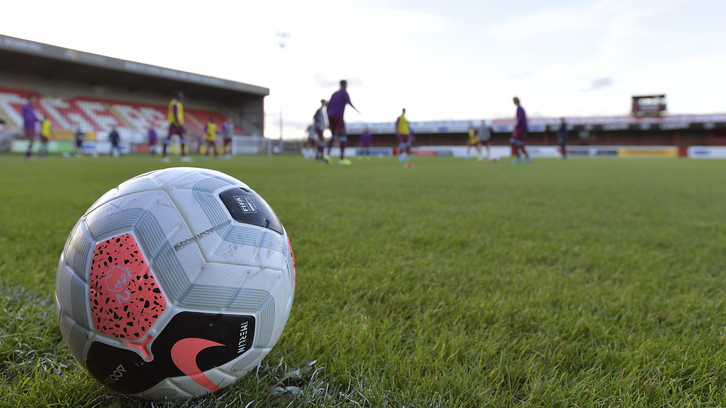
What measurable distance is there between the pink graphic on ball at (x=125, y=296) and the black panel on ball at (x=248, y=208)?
9.4 inches

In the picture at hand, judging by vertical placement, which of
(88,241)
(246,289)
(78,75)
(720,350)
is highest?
(78,75)

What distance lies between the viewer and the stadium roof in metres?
27.4

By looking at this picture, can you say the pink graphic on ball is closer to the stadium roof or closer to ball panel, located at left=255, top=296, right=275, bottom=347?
→ ball panel, located at left=255, top=296, right=275, bottom=347

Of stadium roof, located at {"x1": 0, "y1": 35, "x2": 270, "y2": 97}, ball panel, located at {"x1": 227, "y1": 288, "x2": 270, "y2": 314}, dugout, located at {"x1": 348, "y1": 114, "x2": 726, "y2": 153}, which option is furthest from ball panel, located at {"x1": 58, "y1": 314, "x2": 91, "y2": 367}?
dugout, located at {"x1": 348, "y1": 114, "x2": 726, "y2": 153}

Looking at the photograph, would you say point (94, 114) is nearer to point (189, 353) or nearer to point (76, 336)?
point (76, 336)

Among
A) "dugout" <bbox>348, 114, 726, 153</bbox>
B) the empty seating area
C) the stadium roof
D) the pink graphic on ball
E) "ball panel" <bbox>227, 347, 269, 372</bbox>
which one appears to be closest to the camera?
the pink graphic on ball

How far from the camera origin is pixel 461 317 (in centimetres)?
155

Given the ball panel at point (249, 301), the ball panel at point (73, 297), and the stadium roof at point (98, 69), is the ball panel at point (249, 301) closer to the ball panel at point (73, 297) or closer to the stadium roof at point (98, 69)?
the ball panel at point (73, 297)

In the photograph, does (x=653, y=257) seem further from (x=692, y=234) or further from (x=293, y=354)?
(x=293, y=354)

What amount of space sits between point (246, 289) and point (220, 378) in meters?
0.24

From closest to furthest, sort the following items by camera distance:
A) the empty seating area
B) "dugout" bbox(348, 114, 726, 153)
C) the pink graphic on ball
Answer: the pink graphic on ball
the empty seating area
"dugout" bbox(348, 114, 726, 153)

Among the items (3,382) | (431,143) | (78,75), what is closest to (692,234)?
(3,382)

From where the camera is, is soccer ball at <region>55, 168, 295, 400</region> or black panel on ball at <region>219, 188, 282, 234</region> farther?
black panel on ball at <region>219, 188, 282, 234</region>

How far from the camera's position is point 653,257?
2.54 m
